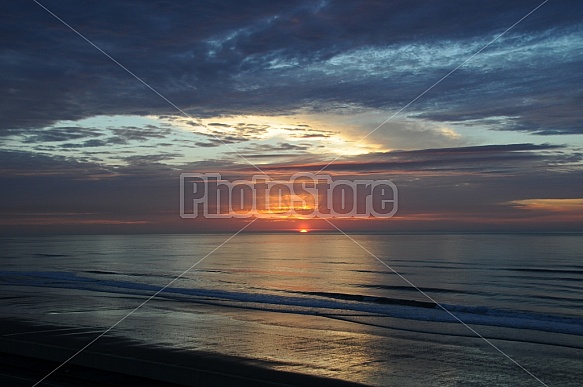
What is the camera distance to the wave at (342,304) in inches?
762

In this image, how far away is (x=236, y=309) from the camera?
20.8 metres

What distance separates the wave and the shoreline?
9.64 meters

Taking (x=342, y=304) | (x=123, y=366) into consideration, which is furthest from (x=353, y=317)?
(x=123, y=366)

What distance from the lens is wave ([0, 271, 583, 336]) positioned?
19.4 m

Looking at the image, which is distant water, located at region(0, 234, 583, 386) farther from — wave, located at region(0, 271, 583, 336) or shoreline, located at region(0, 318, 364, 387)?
shoreline, located at region(0, 318, 364, 387)

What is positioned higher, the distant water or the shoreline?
the shoreline

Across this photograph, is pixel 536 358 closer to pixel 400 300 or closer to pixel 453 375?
pixel 453 375

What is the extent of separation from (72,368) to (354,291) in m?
19.9

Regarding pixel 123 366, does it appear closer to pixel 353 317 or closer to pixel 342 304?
pixel 353 317

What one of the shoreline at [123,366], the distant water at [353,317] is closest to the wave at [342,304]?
the distant water at [353,317]

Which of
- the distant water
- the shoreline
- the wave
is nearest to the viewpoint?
the shoreline

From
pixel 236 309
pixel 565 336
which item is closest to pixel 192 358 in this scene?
pixel 236 309

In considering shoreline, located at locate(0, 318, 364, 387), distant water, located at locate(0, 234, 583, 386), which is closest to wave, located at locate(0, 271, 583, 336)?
distant water, located at locate(0, 234, 583, 386)

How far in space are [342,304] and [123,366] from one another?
48.3 feet
